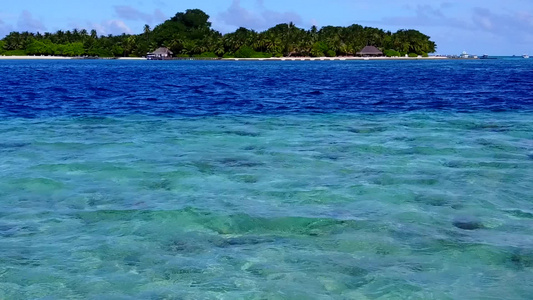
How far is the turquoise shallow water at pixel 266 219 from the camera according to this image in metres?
7.12

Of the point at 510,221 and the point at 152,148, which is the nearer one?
the point at 510,221

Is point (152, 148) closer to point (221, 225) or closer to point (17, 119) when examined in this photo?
point (221, 225)

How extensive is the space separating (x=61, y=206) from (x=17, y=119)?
15.9 metres

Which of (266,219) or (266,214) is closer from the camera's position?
(266,219)

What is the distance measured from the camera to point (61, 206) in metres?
10.4

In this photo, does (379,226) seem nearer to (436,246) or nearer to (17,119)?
(436,246)

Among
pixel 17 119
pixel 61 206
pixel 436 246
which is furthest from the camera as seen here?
pixel 17 119

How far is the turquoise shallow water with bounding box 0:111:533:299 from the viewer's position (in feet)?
23.4

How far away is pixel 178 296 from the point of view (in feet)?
22.1

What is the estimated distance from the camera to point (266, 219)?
964 centimetres

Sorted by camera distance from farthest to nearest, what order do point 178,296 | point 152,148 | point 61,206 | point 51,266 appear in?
point 152,148 < point 61,206 < point 51,266 < point 178,296

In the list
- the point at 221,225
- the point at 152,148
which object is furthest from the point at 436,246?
the point at 152,148

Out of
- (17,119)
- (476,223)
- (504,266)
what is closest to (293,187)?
(476,223)

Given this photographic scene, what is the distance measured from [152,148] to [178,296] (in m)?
10.6
